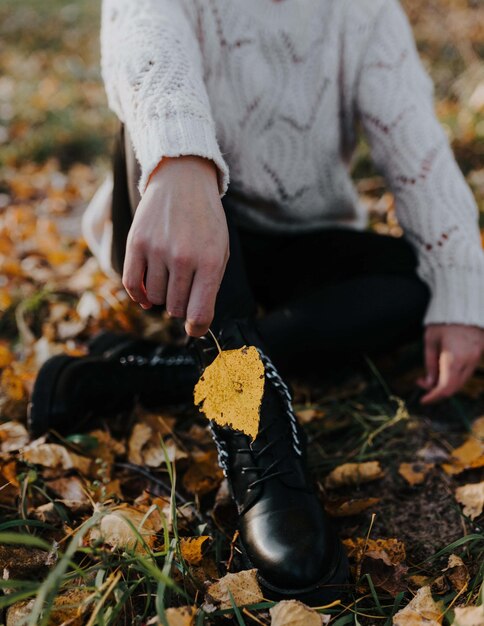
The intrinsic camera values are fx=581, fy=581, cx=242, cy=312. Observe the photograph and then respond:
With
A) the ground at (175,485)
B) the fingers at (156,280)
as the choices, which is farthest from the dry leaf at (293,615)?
the fingers at (156,280)

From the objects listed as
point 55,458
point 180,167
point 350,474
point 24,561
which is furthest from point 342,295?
point 24,561

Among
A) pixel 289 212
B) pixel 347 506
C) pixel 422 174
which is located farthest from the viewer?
pixel 289 212

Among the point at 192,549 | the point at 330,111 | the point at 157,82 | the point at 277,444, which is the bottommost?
the point at 192,549

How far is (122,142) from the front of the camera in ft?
3.93

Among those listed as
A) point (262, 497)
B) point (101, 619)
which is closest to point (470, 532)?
point (262, 497)

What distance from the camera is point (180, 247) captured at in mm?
812

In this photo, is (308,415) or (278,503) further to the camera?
(308,415)

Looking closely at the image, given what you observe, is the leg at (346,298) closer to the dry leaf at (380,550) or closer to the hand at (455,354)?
the hand at (455,354)

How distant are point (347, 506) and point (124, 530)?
0.42 meters

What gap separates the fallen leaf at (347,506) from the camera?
3.61ft

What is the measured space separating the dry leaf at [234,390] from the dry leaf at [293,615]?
243 mm

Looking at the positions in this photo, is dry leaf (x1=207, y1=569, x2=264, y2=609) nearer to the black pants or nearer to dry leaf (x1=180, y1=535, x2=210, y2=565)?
dry leaf (x1=180, y1=535, x2=210, y2=565)

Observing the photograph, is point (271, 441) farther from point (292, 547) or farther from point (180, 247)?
point (180, 247)

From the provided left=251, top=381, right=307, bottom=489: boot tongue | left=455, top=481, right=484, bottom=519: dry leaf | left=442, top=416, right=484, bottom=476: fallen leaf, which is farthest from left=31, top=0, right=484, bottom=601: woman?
left=455, top=481, right=484, bottom=519: dry leaf
